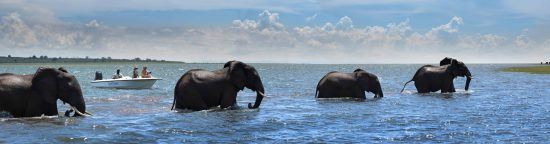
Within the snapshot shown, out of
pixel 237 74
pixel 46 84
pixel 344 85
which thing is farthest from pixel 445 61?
pixel 46 84

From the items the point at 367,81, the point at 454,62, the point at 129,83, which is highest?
the point at 454,62

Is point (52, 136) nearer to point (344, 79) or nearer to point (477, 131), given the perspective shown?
point (477, 131)

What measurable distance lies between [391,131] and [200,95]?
8357 mm

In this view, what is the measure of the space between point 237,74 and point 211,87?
1145 millimetres

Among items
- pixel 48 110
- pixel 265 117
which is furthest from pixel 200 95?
pixel 48 110

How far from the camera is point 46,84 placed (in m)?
22.4

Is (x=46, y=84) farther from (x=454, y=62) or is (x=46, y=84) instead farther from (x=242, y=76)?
(x=454, y=62)

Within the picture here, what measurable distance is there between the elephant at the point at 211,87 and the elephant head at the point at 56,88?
3.79 m

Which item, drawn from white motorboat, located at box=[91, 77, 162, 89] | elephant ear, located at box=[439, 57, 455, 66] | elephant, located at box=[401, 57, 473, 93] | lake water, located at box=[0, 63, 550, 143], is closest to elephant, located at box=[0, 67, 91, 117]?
lake water, located at box=[0, 63, 550, 143]

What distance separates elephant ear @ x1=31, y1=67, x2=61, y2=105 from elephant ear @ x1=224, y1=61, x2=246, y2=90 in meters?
6.10

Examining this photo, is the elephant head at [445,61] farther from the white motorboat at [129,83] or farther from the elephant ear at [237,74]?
the white motorboat at [129,83]

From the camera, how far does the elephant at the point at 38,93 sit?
22156 millimetres

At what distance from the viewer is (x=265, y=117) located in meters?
23.5

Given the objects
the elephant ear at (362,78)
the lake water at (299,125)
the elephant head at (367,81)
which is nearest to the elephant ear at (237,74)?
the lake water at (299,125)
